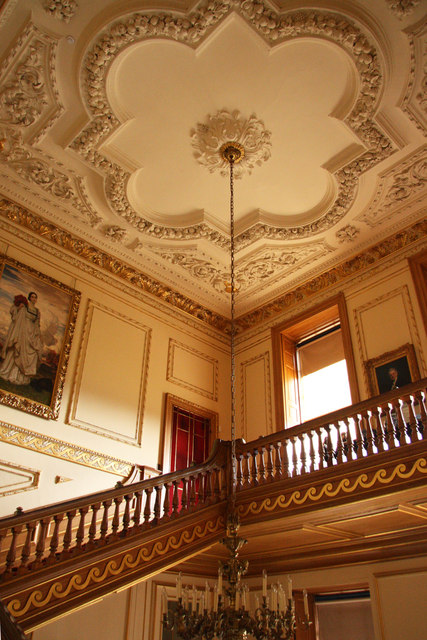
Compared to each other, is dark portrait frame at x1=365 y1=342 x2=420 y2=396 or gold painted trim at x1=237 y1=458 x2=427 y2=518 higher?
dark portrait frame at x1=365 y1=342 x2=420 y2=396

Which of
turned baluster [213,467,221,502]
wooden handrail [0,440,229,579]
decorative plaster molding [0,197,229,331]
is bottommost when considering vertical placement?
wooden handrail [0,440,229,579]

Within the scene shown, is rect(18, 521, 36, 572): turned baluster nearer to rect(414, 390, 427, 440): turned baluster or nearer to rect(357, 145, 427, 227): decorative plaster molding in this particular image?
rect(414, 390, 427, 440): turned baluster

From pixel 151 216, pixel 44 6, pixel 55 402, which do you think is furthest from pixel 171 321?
pixel 44 6

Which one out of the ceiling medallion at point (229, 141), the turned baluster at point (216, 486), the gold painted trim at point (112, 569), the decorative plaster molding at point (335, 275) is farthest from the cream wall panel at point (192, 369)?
the gold painted trim at point (112, 569)

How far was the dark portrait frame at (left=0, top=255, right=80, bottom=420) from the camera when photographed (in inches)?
259

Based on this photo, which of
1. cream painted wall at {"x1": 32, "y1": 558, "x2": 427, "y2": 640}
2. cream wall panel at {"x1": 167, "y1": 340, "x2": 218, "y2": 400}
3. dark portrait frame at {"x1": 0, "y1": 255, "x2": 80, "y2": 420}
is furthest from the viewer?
cream wall panel at {"x1": 167, "y1": 340, "x2": 218, "y2": 400}

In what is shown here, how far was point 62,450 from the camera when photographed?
6660 millimetres

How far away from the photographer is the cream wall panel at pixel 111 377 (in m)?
7.25

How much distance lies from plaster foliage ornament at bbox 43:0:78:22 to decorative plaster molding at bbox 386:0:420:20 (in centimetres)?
319

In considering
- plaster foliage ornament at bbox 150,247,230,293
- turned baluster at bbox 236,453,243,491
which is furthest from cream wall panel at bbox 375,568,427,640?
plaster foliage ornament at bbox 150,247,230,293

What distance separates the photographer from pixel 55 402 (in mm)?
6867

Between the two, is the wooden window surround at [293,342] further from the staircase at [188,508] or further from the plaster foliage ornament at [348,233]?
the staircase at [188,508]

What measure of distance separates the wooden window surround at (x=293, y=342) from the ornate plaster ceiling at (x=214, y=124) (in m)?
0.73

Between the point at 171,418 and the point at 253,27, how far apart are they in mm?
5544
